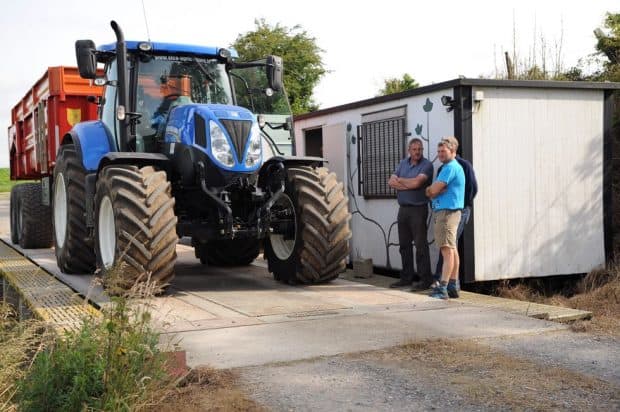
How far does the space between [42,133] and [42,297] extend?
6.04 metres

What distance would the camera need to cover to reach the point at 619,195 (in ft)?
32.1

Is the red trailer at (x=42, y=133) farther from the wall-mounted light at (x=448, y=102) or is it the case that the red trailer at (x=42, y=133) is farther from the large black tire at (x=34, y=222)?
the wall-mounted light at (x=448, y=102)

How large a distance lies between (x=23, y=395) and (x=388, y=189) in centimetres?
623

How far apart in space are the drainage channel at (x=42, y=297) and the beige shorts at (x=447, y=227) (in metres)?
3.44

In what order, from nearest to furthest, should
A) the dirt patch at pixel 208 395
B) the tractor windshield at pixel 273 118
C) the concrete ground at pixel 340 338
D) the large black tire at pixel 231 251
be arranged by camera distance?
the dirt patch at pixel 208 395 < the concrete ground at pixel 340 338 < the large black tire at pixel 231 251 < the tractor windshield at pixel 273 118

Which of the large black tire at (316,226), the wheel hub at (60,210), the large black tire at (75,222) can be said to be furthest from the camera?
the wheel hub at (60,210)

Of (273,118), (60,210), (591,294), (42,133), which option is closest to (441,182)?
(591,294)

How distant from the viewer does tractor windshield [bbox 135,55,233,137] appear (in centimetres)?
810

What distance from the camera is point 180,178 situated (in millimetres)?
7777

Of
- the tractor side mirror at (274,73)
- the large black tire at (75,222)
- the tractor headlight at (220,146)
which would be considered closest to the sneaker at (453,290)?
the tractor headlight at (220,146)

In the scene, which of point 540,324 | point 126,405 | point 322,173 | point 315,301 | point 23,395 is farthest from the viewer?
point 322,173

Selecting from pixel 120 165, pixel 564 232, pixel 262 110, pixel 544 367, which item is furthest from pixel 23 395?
pixel 262 110

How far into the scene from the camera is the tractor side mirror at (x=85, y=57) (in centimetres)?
743

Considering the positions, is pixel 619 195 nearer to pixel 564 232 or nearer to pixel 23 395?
pixel 564 232
